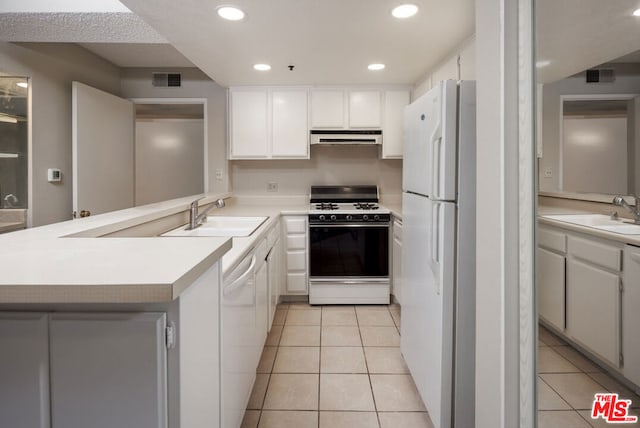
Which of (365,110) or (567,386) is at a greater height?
(365,110)

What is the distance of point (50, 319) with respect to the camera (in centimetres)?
80

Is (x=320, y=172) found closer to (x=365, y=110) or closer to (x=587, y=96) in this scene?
(x=365, y=110)

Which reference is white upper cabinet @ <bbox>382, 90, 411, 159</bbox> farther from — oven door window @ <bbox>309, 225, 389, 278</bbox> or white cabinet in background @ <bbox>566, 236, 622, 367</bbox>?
white cabinet in background @ <bbox>566, 236, 622, 367</bbox>

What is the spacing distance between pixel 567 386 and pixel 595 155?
0.61 meters

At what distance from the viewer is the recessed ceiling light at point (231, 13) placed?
2148 millimetres

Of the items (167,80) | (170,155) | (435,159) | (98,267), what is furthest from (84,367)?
(170,155)

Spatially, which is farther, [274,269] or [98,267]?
[274,269]

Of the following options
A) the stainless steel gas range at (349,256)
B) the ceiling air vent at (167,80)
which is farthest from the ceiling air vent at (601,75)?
the ceiling air vent at (167,80)

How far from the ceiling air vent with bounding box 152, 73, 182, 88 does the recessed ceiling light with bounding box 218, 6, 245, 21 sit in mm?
2063

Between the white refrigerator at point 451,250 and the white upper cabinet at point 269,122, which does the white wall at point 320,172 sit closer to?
the white upper cabinet at point 269,122

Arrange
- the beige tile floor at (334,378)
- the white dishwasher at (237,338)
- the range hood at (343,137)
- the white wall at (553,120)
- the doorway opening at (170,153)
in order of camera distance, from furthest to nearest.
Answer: the doorway opening at (170,153) < the range hood at (343,137) < the beige tile floor at (334,378) < the white dishwasher at (237,338) < the white wall at (553,120)

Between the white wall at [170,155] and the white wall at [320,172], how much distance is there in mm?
1699

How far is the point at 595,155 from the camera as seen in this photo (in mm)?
890

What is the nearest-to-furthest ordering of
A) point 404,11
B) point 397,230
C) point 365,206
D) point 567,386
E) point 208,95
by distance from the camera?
point 567,386 → point 404,11 → point 397,230 → point 365,206 → point 208,95
